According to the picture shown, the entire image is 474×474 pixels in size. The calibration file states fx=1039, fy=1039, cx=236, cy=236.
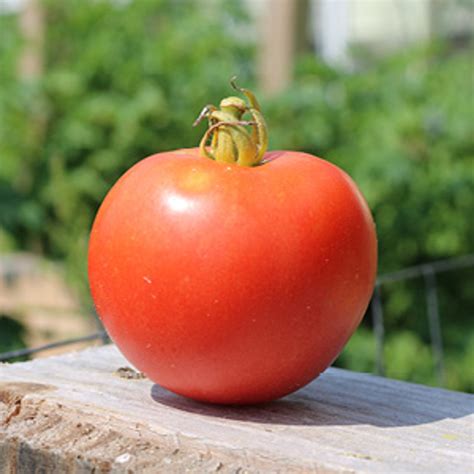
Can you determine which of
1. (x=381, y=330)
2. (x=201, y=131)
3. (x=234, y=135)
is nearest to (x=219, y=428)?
(x=234, y=135)

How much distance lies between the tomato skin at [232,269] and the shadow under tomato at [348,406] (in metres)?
0.04

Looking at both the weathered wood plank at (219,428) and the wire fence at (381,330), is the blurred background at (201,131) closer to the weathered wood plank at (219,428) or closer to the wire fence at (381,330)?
the wire fence at (381,330)

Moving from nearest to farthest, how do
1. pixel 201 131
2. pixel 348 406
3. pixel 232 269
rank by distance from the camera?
pixel 232 269 → pixel 348 406 → pixel 201 131

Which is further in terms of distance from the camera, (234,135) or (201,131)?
(201,131)

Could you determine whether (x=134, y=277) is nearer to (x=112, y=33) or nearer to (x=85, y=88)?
(x=85, y=88)

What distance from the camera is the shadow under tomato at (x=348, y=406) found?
1494 mm

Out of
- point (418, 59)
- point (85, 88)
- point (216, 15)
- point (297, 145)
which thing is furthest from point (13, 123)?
point (418, 59)

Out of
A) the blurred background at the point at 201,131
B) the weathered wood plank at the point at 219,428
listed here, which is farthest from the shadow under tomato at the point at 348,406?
the blurred background at the point at 201,131

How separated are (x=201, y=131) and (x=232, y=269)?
151 inches

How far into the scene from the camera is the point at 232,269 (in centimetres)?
138

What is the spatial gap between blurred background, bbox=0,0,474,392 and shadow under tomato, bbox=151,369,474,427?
237 centimetres

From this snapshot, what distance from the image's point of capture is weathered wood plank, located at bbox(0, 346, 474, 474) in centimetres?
131

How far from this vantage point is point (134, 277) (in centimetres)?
143

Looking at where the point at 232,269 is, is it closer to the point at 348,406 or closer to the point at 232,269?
the point at 232,269
